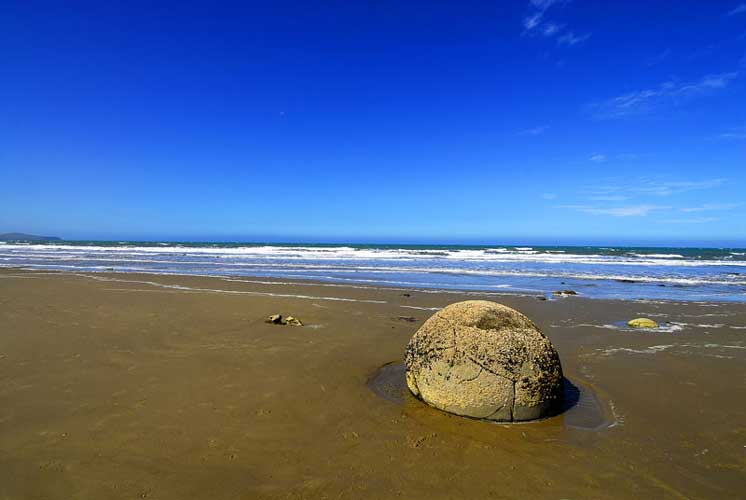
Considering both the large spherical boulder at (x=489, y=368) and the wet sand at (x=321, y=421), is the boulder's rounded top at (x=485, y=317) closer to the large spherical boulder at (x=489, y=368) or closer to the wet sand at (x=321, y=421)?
the large spherical boulder at (x=489, y=368)

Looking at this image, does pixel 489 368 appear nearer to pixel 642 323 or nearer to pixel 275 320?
pixel 275 320

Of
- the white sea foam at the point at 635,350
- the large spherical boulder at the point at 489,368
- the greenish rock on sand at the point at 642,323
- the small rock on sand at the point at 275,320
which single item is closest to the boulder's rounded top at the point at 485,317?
the large spherical boulder at the point at 489,368

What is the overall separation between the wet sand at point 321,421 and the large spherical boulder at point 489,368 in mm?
194

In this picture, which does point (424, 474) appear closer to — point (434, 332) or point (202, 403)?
point (434, 332)

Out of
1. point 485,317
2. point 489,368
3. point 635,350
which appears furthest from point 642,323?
point 489,368

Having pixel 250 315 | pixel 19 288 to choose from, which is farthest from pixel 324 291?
pixel 19 288

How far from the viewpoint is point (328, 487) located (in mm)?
3268

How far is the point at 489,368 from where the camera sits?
435 centimetres

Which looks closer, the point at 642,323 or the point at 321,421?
the point at 321,421

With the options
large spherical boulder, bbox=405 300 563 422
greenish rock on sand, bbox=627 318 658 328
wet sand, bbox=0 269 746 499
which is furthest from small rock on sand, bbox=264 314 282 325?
greenish rock on sand, bbox=627 318 658 328

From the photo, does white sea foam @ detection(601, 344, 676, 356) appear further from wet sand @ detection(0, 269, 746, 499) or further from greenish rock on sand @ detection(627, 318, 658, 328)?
greenish rock on sand @ detection(627, 318, 658, 328)

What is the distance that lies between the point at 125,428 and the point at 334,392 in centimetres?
237

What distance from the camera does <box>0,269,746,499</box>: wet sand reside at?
11.0ft

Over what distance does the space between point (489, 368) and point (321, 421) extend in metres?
1.95
